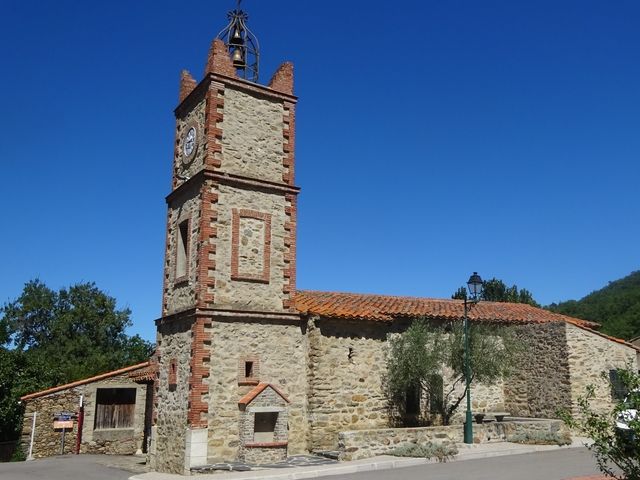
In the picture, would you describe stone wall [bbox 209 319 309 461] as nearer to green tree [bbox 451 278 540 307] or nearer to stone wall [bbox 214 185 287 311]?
stone wall [bbox 214 185 287 311]

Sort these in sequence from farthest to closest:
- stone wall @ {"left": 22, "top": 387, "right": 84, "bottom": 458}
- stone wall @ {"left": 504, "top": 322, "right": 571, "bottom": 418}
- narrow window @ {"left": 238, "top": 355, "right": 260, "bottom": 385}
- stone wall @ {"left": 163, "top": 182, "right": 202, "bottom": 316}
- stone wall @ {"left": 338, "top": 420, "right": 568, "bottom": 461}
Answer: stone wall @ {"left": 22, "top": 387, "right": 84, "bottom": 458} → stone wall @ {"left": 504, "top": 322, "right": 571, "bottom": 418} → stone wall @ {"left": 163, "top": 182, "right": 202, "bottom": 316} → narrow window @ {"left": 238, "top": 355, "right": 260, "bottom": 385} → stone wall @ {"left": 338, "top": 420, "right": 568, "bottom": 461}

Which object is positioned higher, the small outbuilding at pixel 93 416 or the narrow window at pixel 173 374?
the narrow window at pixel 173 374

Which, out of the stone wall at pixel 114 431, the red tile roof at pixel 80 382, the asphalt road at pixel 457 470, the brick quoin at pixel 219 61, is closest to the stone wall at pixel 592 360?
the asphalt road at pixel 457 470

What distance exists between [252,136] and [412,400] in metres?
11.0

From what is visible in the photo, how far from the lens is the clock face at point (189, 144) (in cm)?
2020

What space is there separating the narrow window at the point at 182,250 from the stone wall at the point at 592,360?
583 inches

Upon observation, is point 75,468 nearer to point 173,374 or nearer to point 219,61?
point 173,374

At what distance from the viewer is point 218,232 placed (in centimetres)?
1850

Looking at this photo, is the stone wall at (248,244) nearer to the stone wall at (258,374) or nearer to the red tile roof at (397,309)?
the stone wall at (258,374)

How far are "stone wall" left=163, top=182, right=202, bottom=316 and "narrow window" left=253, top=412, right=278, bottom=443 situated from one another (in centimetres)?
397

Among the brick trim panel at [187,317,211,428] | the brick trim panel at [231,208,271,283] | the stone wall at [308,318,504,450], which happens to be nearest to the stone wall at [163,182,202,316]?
the brick trim panel at [187,317,211,428]

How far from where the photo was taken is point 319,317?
19672mm

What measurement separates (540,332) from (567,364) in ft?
5.71

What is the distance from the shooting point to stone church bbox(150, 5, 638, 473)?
1758 cm
